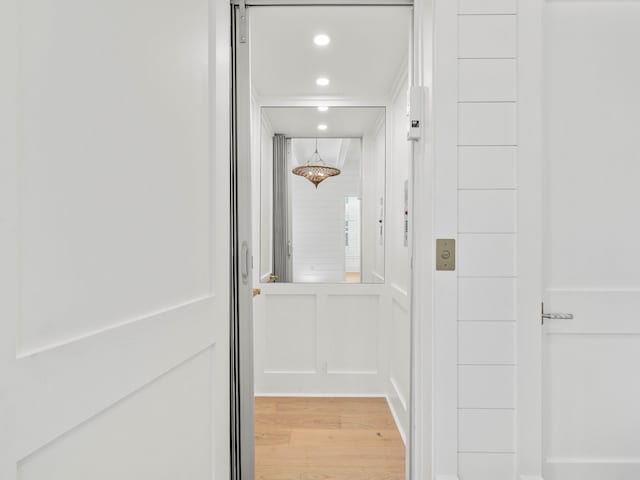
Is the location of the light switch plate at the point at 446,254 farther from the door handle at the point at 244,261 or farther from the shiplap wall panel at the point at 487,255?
the door handle at the point at 244,261

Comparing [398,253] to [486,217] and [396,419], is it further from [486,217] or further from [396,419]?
[486,217]

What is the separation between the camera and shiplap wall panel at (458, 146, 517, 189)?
4.42 ft

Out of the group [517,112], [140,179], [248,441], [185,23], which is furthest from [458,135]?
[248,441]

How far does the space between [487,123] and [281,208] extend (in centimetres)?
184

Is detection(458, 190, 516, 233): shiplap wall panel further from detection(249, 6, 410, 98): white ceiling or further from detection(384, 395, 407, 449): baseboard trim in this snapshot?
detection(384, 395, 407, 449): baseboard trim

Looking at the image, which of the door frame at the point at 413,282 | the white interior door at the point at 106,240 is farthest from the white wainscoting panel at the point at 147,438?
the door frame at the point at 413,282

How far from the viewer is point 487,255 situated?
1.35 meters

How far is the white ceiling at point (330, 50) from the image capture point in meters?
1.92

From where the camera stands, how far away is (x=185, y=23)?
3.44 feet

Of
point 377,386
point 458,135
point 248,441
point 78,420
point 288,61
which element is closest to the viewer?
point 78,420

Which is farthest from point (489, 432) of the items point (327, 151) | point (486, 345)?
point (327, 151)

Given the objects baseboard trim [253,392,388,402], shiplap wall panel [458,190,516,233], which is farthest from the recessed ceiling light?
baseboard trim [253,392,388,402]

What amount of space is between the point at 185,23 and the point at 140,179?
1.61ft

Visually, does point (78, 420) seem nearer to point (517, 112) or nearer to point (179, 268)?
point (179, 268)
